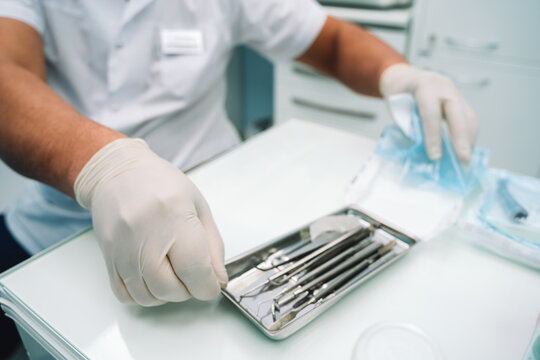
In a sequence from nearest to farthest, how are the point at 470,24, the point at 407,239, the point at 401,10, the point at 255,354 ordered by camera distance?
the point at 255,354
the point at 407,239
the point at 470,24
the point at 401,10

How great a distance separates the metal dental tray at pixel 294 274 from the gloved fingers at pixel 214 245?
17 mm

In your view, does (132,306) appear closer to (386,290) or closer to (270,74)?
(386,290)

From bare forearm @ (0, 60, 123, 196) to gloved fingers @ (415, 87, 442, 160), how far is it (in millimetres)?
491

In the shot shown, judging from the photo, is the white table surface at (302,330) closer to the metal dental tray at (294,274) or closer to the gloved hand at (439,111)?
the metal dental tray at (294,274)

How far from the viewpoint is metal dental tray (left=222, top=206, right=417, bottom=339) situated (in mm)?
399

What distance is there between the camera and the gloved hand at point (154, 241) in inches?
15.7

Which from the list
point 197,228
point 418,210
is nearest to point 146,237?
point 197,228

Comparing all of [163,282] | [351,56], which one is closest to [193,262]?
[163,282]

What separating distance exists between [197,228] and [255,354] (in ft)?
0.47

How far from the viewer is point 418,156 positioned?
670mm

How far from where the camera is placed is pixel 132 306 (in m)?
0.44

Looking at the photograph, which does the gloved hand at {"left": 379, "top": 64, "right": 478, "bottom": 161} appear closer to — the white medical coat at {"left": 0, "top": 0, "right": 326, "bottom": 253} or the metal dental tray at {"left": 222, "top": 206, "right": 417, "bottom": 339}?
the metal dental tray at {"left": 222, "top": 206, "right": 417, "bottom": 339}

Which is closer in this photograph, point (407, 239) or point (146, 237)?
point (146, 237)

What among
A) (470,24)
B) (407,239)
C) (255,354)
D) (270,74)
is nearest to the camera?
(255,354)
